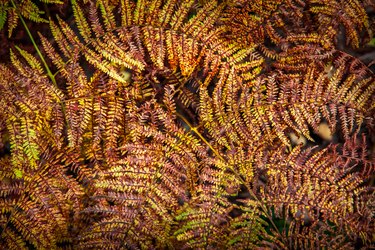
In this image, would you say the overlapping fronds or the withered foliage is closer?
the withered foliage

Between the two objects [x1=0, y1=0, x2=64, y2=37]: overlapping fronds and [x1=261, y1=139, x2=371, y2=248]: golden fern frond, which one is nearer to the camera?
[x1=261, y1=139, x2=371, y2=248]: golden fern frond

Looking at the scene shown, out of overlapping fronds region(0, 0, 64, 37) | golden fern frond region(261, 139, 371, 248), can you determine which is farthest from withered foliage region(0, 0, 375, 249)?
overlapping fronds region(0, 0, 64, 37)

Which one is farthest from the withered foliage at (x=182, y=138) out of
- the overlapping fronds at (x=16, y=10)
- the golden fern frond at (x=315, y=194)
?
the overlapping fronds at (x=16, y=10)

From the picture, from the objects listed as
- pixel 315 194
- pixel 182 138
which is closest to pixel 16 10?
pixel 182 138

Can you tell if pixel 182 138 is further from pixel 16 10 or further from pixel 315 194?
pixel 16 10

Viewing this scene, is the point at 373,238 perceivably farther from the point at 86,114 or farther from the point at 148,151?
the point at 86,114

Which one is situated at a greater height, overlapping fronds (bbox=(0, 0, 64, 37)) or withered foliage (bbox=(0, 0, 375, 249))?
overlapping fronds (bbox=(0, 0, 64, 37))

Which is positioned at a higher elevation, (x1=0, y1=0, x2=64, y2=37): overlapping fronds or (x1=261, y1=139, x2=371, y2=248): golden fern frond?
(x1=0, y1=0, x2=64, y2=37): overlapping fronds

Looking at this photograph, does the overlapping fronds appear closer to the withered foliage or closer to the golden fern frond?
the withered foliage

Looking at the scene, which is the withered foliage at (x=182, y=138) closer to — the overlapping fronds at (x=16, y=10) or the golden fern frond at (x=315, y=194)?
the golden fern frond at (x=315, y=194)
